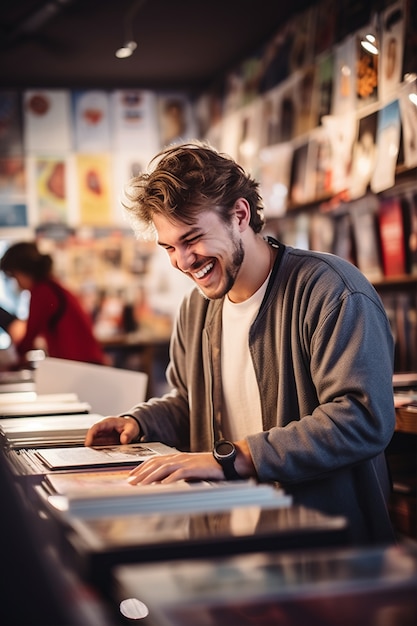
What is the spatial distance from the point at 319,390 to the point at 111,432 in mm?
531

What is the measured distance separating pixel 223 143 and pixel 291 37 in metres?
1.24

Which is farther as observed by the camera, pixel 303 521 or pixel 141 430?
pixel 141 430

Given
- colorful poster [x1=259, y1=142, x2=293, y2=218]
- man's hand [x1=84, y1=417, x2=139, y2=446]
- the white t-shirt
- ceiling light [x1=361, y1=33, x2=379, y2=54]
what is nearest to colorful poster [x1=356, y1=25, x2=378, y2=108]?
ceiling light [x1=361, y1=33, x2=379, y2=54]

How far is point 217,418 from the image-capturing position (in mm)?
2135

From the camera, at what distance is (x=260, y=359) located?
6.62ft

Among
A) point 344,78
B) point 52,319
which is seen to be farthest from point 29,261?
point 344,78

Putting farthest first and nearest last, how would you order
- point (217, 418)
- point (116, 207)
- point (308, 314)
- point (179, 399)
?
point (116, 207)
point (179, 399)
point (217, 418)
point (308, 314)

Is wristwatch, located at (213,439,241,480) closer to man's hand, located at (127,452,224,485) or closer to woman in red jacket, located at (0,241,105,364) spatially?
man's hand, located at (127,452,224,485)

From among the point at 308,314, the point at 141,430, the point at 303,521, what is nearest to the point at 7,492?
the point at 303,521

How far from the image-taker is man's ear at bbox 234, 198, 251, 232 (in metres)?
2.08

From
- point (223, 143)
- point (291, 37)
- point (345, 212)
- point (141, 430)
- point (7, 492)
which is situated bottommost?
point (141, 430)

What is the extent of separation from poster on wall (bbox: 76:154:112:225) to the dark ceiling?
592 mm

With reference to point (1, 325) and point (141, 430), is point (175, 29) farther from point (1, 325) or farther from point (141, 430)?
point (141, 430)

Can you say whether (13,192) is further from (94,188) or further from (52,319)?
(52,319)
